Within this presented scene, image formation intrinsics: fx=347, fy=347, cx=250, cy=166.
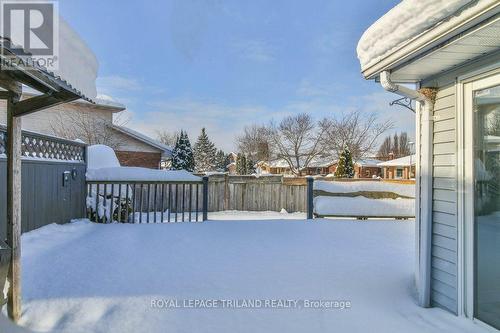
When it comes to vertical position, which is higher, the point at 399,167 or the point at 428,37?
the point at 428,37

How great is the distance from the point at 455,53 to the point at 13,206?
3486 mm

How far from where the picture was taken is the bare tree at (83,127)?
44.1ft

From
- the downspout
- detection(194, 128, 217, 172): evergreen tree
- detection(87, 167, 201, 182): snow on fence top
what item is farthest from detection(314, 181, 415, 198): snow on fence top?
detection(194, 128, 217, 172): evergreen tree

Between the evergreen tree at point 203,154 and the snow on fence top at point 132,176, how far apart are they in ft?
68.3

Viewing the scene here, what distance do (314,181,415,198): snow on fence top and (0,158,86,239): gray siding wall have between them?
4.98m

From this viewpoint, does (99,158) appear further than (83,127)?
No

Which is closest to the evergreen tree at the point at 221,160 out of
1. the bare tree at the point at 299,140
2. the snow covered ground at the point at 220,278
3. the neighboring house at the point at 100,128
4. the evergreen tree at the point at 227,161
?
the evergreen tree at the point at 227,161

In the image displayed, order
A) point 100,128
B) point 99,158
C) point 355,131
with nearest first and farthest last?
point 99,158 → point 100,128 → point 355,131

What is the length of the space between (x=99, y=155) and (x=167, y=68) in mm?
7953

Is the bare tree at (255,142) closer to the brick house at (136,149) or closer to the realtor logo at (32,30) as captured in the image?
the brick house at (136,149)

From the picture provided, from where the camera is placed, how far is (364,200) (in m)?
7.57

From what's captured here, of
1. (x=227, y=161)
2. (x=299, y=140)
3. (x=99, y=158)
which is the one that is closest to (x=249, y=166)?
(x=299, y=140)

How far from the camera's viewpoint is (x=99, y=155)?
8.28 metres

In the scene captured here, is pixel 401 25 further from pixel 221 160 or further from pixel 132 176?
pixel 221 160
